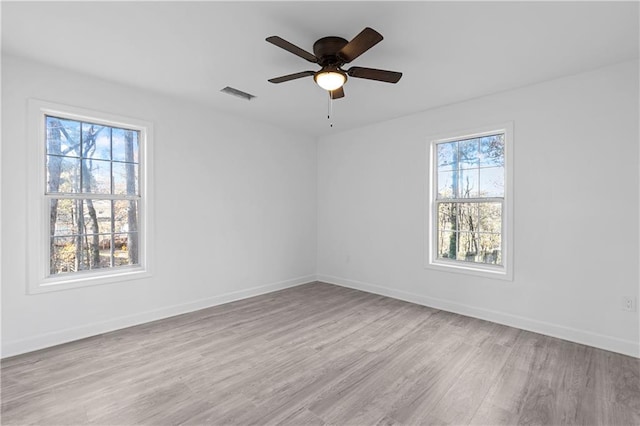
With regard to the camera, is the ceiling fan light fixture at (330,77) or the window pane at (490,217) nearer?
the ceiling fan light fixture at (330,77)

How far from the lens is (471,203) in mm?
3951

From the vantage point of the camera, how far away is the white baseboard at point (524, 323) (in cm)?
285

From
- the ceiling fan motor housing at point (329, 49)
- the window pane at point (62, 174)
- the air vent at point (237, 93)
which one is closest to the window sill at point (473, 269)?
the ceiling fan motor housing at point (329, 49)

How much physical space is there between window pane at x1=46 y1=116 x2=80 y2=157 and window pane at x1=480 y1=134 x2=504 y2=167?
457 cm

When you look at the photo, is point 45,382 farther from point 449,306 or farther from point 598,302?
point 598,302

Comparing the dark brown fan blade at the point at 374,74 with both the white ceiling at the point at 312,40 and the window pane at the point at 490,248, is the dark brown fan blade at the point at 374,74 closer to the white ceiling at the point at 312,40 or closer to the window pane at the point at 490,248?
the white ceiling at the point at 312,40

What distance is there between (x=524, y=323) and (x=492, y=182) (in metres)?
1.62


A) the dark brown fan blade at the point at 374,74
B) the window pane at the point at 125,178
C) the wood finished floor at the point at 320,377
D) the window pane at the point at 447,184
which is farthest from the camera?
the window pane at the point at 447,184

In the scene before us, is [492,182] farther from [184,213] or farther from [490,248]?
[184,213]

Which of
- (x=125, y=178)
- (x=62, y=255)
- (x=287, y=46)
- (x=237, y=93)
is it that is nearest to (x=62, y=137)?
(x=125, y=178)

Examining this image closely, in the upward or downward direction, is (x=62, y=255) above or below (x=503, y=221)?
below

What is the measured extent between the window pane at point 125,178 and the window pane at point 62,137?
15.4 inches

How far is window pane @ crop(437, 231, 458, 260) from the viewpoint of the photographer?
4113mm

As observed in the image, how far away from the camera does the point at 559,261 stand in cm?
319
